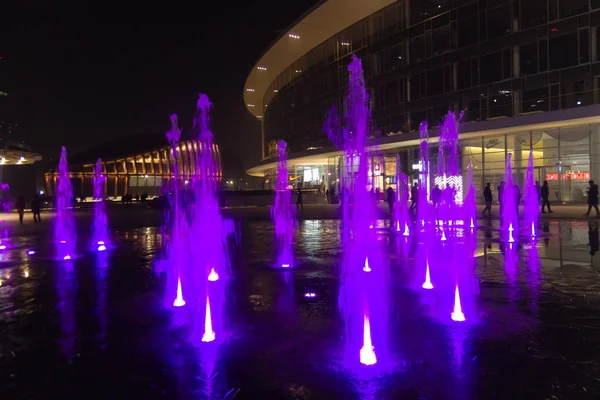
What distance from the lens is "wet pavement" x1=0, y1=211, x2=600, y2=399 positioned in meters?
4.18

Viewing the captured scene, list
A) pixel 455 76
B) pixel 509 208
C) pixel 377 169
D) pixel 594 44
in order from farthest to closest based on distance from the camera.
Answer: pixel 377 169 < pixel 455 76 < pixel 594 44 < pixel 509 208

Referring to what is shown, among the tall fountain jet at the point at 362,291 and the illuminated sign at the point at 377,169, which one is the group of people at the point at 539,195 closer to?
the tall fountain jet at the point at 362,291

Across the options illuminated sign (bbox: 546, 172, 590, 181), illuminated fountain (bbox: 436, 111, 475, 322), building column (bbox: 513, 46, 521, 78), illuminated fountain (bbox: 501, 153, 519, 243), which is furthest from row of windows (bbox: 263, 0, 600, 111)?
illuminated fountain (bbox: 501, 153, 519, 243)

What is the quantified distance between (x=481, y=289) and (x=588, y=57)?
2654 centimetres

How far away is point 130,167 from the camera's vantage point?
86.0 metres

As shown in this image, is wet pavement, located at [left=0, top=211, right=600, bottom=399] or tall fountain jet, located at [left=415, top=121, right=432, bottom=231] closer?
wet pavement, located at [left=0, top=211, right=600, bottom=399]

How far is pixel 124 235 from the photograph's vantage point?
63.2 ft

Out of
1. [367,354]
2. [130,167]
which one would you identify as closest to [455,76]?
[367,354]

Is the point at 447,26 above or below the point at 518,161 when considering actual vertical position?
above

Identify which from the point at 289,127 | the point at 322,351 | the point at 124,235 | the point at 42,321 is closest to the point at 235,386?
the point at 322,351

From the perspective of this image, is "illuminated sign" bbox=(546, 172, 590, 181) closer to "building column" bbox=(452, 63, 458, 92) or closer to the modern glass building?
the modern glass building

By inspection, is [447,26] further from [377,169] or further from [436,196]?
[436,196]

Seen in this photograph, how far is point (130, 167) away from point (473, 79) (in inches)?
2713

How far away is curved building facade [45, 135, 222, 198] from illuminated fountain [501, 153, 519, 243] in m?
55.9
